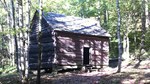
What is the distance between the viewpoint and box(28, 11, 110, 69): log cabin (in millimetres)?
23844

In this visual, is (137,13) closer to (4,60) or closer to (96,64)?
(96,64)

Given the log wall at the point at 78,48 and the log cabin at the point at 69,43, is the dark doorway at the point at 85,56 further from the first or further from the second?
the log wall at the point at 78,48

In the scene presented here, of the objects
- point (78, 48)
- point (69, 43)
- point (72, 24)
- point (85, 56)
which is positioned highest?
point (72, 24)

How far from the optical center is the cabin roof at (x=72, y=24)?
24269 millimetres

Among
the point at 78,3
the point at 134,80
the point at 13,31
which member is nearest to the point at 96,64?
the point at 134,80

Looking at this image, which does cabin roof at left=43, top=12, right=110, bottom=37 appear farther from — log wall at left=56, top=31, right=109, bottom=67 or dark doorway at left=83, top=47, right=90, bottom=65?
dark doorway at left=83, top=47, right=90, bottom=65

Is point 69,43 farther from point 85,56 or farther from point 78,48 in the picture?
point 85,56

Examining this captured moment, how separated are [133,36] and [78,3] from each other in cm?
1795

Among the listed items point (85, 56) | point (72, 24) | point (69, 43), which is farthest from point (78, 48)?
point (85, 56)

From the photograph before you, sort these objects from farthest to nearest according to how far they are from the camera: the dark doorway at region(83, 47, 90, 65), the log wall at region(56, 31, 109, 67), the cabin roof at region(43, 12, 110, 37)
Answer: the dark doorway at region(83, 47, 90, 65)
the cabin roof at region(43, 12, 110, 37)
the log wall at region(56, 31, 109, 67)

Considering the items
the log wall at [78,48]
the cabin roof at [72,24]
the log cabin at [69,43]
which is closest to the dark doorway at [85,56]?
the log cabin at [69,43]

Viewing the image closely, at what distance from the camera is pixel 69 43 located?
81.6 feet

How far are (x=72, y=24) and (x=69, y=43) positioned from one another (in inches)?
96.3

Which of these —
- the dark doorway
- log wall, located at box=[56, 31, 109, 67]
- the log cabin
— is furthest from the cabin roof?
A: the dark doorway
